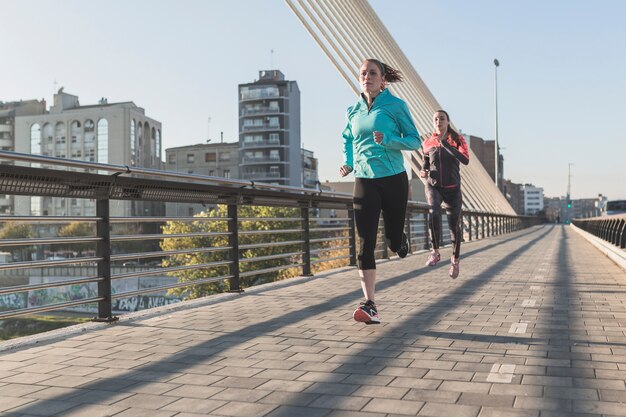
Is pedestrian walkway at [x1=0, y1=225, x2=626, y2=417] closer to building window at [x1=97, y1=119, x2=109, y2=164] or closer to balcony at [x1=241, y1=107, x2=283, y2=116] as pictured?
balcony at [x1=241, y1=107, x2=283, y2=116]

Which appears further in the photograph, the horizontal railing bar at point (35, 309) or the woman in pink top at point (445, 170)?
the woman in pink top at point (445, 170)

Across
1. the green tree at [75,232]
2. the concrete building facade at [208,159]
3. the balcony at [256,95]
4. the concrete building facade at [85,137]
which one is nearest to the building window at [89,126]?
the concrete building facade at [85,137]

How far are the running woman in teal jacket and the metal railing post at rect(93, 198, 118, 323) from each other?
6.57ft

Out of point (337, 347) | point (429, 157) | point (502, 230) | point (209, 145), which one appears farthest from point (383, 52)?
point (209, 145)

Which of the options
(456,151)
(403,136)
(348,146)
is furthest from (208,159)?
(403,136)

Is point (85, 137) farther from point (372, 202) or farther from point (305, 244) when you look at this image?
point (372, 202)

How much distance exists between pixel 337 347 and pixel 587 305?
3047mm

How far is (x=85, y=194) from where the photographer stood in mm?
5164

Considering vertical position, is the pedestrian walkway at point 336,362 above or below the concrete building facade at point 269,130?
below

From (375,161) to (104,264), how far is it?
2.32m

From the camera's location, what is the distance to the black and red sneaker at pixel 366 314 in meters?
4.90

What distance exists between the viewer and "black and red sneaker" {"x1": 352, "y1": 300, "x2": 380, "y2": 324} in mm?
4898

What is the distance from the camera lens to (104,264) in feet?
17.6

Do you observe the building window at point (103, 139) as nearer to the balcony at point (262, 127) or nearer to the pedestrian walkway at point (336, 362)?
the balcony at point (262, 127)
